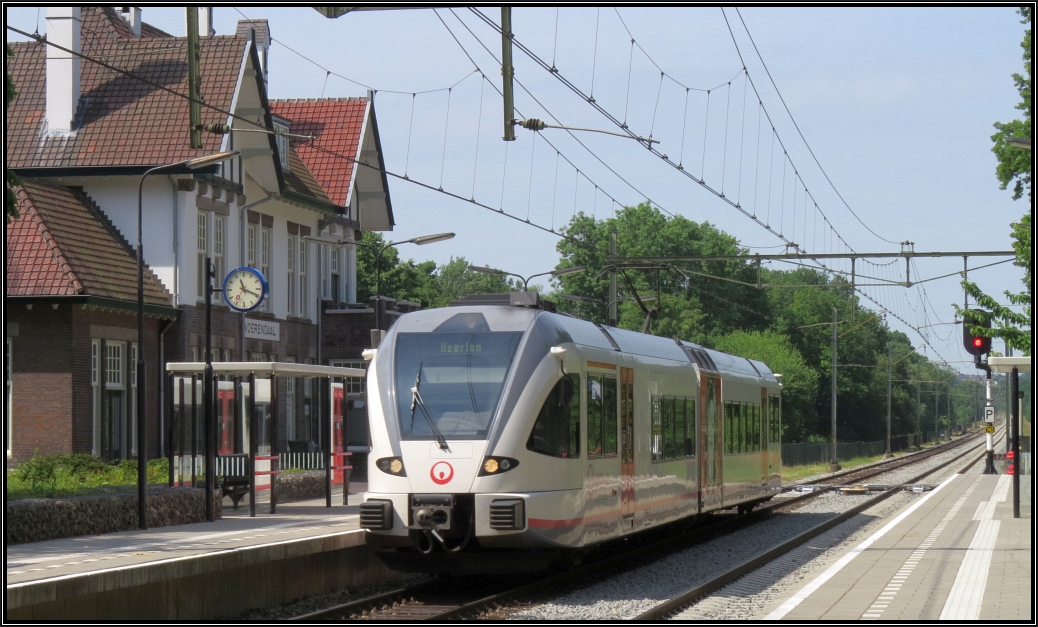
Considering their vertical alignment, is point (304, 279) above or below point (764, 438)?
above

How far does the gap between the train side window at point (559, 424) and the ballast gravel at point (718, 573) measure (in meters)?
1.51

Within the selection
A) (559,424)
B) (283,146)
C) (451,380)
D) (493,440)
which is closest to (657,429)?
(559,424)

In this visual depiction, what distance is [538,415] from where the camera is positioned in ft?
48.5

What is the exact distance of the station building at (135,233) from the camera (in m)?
28.6

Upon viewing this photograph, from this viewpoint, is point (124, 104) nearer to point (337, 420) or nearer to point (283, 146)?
point (283, 146)

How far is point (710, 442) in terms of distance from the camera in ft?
74.2

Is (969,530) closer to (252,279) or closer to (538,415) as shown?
(538,415)

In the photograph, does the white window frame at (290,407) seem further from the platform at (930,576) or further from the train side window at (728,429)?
→ the platform at (930,576)

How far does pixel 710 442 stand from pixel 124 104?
58.4 ft

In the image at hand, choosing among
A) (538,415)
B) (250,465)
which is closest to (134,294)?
(250,465)

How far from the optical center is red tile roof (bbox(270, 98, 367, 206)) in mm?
42562

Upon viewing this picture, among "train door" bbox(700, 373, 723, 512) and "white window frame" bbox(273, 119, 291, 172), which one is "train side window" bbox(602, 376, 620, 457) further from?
"white window frame" bbox(273, 119, 291, 172)

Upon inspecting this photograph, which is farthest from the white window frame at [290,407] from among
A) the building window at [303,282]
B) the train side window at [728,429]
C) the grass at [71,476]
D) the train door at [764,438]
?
the train side window at [728,429]

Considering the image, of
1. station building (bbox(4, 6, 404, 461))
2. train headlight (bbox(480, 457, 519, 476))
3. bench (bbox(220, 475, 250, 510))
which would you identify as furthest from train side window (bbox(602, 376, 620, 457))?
station building (bbox(4, 6, 404, 461))
